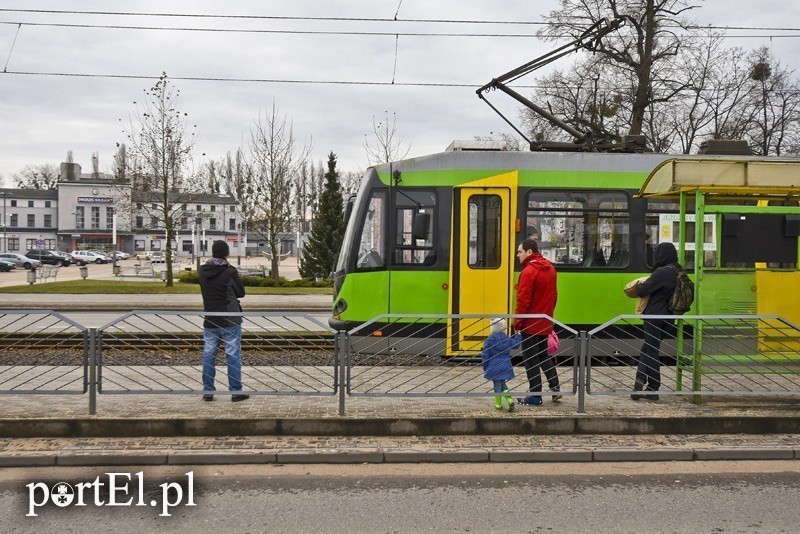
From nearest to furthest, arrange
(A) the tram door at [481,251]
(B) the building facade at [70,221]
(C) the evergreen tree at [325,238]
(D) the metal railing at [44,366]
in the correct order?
(D) the metal railing at [44,366], (A) the tram door at [481,251], (C) the evergreen tree at [325,238], (B) the building facade at [70,221]

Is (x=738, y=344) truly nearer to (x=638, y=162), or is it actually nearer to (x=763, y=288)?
(x=763, y=288)

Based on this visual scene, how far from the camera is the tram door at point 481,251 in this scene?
36.3 feet

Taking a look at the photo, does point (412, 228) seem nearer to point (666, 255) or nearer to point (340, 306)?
point (340, 306)

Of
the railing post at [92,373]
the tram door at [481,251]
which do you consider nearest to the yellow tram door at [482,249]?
the tram door at [481,251]

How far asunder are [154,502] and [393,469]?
6.82 ft

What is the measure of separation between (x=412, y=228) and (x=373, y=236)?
637 millimetres

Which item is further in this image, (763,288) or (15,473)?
(763,288)

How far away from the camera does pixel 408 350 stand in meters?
10.9

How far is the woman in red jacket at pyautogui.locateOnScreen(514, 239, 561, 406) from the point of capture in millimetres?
8250

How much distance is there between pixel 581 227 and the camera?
1134cm

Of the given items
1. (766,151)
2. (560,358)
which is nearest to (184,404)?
(560,358)

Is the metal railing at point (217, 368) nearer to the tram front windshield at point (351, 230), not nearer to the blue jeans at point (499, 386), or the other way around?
the blue jeans at point (499, 386)

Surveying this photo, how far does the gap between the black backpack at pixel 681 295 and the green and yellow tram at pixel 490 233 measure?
8.78 feet

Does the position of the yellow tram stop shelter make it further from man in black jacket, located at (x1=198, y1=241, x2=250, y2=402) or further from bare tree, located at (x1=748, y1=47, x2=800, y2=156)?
bare tree, located at (x1=748, y1=47, x2=800, y2=156)
